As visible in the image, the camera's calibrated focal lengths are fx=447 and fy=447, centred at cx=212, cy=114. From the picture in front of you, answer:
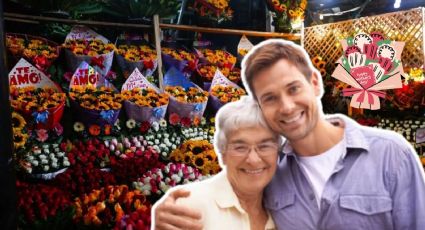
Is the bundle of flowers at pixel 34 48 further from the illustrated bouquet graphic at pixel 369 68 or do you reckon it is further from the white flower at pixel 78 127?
the illustrated bouquet graphic at pixel 369 68

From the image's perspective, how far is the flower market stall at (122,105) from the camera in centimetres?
248

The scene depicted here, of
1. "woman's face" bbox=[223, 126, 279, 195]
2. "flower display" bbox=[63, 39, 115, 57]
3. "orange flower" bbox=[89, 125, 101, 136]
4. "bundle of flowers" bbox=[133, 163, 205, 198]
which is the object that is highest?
"flower display" bbox=[63, 39, 115, 57]

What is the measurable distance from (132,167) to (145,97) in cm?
91

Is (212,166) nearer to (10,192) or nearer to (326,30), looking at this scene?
(10,192)

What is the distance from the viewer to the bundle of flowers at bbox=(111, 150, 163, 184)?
3.05m

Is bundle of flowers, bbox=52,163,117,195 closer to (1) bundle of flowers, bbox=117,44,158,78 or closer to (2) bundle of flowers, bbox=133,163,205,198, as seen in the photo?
(2) bundle of flowers, bbox=133,163,205,198

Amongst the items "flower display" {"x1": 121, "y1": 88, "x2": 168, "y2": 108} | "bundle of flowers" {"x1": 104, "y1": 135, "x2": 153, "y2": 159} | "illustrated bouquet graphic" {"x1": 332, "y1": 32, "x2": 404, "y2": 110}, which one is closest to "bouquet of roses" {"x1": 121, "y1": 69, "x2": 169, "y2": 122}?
"flower display" {"x1": 121, "y1": 88, "x2": 168, "y2": 108}

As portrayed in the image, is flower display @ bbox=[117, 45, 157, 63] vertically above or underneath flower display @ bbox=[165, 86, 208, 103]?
above

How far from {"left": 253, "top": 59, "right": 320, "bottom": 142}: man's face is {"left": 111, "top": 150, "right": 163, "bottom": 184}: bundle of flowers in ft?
5.76

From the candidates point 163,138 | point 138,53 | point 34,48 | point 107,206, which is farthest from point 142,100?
point 107,206

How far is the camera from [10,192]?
1.60 metres

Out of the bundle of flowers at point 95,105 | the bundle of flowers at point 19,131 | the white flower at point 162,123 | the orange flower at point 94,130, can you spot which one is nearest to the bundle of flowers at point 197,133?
the white flower at point 162,123

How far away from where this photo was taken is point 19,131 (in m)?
3.11

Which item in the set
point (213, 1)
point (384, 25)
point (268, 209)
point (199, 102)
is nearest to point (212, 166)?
point (268, 209)
